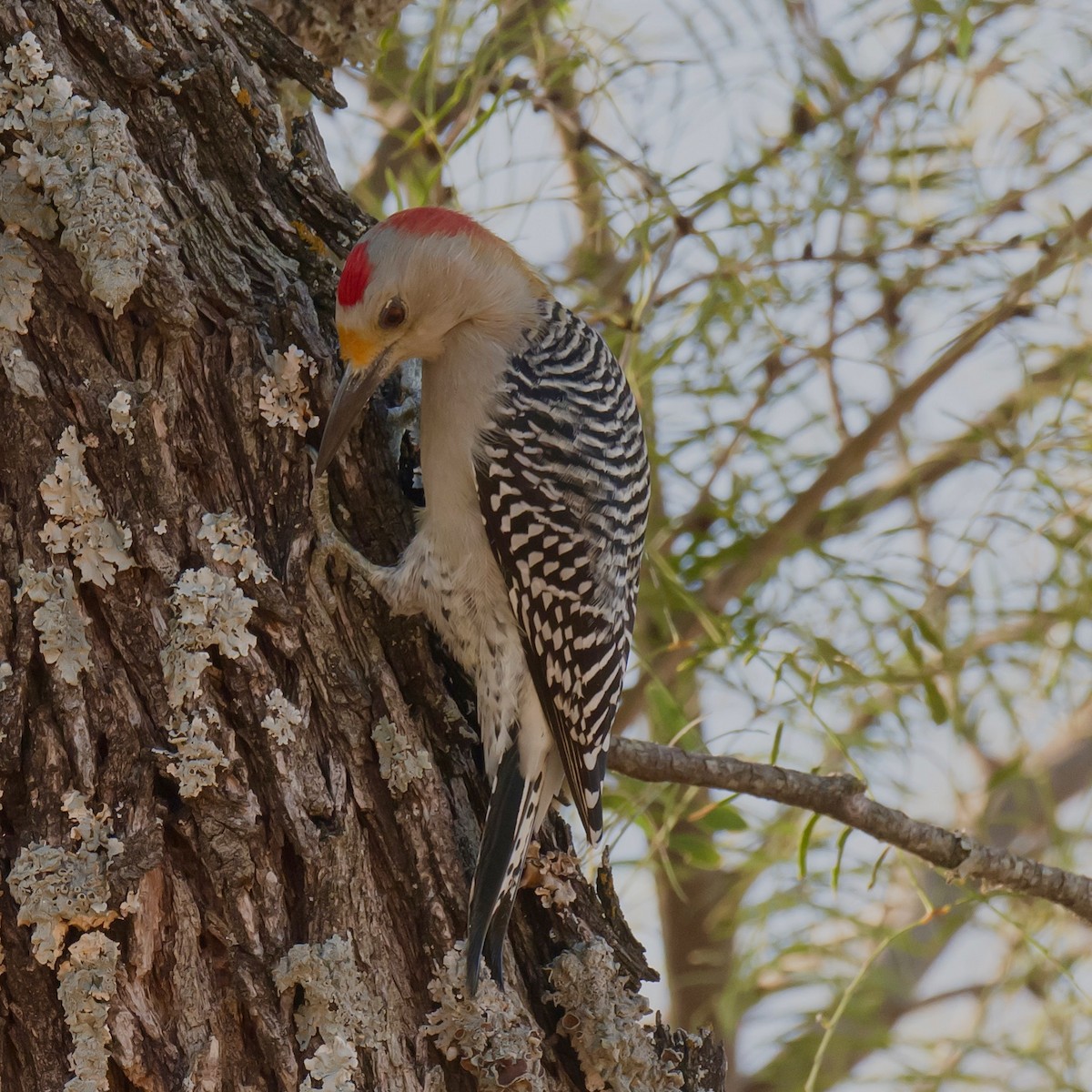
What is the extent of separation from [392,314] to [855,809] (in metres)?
1.26

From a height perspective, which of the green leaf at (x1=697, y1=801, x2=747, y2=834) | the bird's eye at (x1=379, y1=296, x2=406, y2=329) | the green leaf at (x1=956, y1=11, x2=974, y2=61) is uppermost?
the green leaf at (x1=956, y1=11, x2=974, y2=61)

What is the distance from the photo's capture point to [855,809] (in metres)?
2.43

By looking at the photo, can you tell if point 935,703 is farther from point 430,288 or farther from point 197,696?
point 197,696

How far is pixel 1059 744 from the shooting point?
16.4 feet

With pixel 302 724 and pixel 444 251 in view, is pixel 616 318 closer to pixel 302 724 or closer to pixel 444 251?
pixel 444 251

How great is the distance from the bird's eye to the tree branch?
885 millimetres

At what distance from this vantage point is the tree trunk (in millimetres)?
1759

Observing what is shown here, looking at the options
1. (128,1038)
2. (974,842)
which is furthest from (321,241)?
(974,842)

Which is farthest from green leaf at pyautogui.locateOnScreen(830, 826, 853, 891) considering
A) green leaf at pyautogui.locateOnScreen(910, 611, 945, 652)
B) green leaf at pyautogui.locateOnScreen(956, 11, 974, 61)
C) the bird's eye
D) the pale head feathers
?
green leaf at pyautogui.locateOnScreen(956, 11, 974, 61)

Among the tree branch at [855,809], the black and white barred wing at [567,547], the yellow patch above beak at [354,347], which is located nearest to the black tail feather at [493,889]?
the black and white barred wing at [567,547]

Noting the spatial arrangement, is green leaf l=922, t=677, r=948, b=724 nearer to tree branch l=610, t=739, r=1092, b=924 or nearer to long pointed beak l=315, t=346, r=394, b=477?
tree branch l=610, t=739, r=1092, b=924

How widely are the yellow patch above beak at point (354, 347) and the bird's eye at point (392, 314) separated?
0.07 m

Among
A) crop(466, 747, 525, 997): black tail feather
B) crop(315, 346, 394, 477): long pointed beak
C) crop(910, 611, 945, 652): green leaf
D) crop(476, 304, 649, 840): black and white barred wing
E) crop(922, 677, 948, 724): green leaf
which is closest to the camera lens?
crop(466, 747, 525, 997): black tail feather

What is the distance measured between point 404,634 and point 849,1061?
11.6ft
